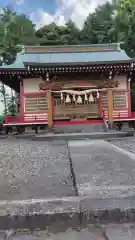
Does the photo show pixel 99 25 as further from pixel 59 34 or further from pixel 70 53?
pixel 70 53

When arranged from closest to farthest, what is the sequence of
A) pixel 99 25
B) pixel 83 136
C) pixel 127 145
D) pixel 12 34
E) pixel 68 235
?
pixel 68 235 < pixel 127 145 < pixel 83 136 < pixel 12 34 < pixel 99 25

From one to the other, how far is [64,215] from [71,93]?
1309 cm

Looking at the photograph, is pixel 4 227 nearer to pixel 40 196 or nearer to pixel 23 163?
pixel 40 196

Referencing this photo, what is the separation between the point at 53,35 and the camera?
3778 cm

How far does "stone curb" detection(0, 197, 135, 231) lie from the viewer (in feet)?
7.85

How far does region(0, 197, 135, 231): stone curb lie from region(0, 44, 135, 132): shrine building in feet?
38.9

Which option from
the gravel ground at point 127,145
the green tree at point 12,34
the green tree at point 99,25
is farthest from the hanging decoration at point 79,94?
the green tree at point 99,25

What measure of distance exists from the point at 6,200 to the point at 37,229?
0.78 metres

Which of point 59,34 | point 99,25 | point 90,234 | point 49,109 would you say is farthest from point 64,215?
point 59,34

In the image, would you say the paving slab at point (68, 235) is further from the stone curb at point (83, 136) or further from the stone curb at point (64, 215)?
the stone curb at point (83, 136)

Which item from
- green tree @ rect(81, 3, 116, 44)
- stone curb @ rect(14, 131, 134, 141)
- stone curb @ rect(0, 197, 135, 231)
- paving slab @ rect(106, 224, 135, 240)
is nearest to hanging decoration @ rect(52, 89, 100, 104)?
stone curb @ rect(14, 131, 134, 141)

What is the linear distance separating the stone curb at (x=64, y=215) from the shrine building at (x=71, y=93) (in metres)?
11.9

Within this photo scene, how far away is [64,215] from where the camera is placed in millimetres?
2408

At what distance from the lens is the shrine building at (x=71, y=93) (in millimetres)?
14320
